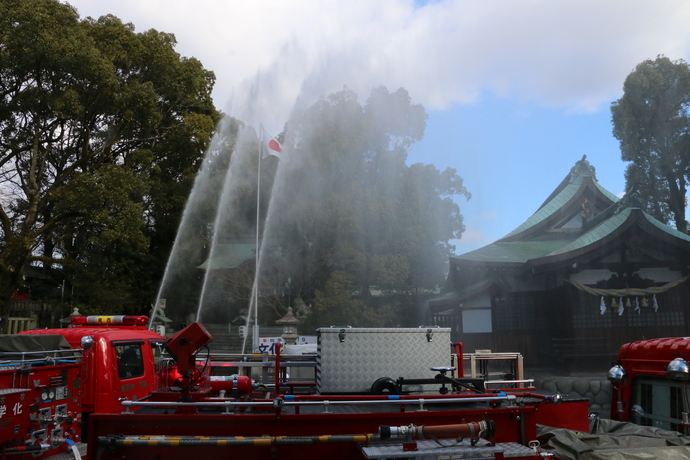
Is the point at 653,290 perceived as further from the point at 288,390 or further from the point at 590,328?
the point at 288,390

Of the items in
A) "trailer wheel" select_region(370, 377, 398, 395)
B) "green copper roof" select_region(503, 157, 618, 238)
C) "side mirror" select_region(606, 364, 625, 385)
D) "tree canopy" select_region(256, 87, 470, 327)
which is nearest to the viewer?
"trailer wheel" select_region(370, 377, 398, 395)

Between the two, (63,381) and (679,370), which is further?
(63,381)

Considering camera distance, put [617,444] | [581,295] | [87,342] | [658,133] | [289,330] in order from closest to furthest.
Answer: [617,444] < [87,342] < [581,295] < [289,330] < [658,133]

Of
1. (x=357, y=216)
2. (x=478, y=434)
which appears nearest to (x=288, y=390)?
(x=478, y=434)

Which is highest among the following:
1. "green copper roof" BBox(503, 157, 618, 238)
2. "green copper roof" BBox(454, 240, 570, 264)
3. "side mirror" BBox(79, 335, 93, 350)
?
"green copper roof" BBox(503, 157, 618, 238)

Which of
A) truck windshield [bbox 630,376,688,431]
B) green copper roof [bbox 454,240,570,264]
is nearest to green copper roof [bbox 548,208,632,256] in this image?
green copper roof [bbox 454,240,570,264]

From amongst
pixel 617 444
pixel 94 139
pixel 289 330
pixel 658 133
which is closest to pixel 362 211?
pixel 289 330

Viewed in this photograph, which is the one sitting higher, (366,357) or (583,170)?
(583,170)

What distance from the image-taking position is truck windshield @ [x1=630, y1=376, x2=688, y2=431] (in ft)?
23.1

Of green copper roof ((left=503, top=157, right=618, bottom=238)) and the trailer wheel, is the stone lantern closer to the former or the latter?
green copper roof ((left=503, top=157, right=618, bottom=238))

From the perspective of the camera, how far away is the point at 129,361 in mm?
8664

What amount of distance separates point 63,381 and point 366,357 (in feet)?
15.1

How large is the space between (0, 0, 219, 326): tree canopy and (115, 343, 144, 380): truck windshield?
14924 mm

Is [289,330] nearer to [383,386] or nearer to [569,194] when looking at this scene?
[383,386]
